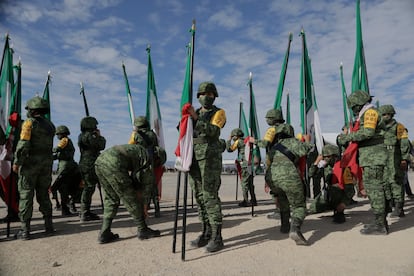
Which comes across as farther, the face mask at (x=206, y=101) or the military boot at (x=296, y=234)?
the face mask at (x=206, y=101)

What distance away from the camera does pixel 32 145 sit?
523cm

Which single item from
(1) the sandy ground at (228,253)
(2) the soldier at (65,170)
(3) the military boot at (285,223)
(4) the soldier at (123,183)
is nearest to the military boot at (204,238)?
(1) the sandy ground at (228,253)

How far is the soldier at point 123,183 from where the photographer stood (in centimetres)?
479

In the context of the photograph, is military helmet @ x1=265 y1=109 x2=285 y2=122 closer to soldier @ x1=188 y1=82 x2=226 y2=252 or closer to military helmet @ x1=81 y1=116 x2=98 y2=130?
soldier @ x1=188 y1=82 x2=226 y2=252

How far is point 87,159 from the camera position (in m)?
6.76

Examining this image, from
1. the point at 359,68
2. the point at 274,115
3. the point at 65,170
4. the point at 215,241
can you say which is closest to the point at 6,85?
the point at 65,170

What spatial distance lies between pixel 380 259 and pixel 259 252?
151 centimetres

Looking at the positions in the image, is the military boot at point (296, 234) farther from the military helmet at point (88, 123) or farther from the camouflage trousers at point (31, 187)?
the military helmet at point (88, 123)

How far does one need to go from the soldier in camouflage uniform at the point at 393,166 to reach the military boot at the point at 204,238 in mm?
4511

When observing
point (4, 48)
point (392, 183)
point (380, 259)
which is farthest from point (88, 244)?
point (392, 183)

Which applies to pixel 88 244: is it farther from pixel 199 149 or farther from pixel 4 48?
pixel 4 48

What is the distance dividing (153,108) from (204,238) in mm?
4348

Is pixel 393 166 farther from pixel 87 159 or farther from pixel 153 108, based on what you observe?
pixel 87 159

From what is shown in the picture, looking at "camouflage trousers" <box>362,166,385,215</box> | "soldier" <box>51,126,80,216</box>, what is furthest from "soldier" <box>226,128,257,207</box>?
"soldier" <box>51,126,80,216</box>
